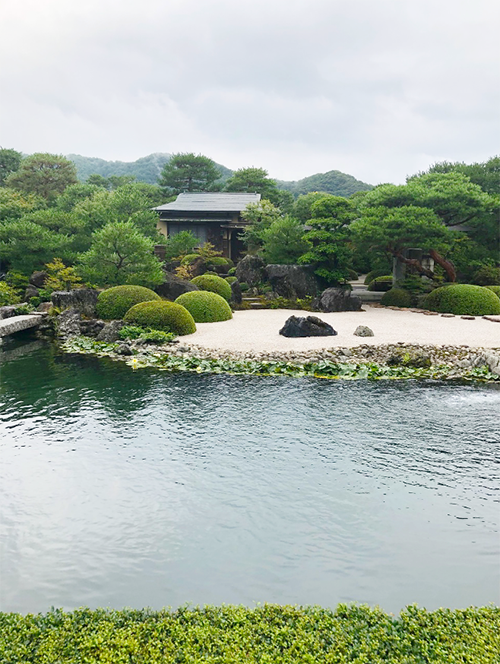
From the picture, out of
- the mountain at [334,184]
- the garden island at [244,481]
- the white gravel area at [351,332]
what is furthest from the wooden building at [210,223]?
the mountain at [334,184]

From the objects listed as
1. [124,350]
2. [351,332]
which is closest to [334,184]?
[351,332]

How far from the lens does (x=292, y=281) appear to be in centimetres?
2702

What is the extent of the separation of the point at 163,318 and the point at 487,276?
19.0m

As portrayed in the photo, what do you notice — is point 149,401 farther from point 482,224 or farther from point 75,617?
point 482,224

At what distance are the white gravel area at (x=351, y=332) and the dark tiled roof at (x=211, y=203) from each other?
1755 cm

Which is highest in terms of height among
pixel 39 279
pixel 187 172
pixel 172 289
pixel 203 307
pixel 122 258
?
pixel 187 172

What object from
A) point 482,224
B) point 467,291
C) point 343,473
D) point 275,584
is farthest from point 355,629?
point 482,224

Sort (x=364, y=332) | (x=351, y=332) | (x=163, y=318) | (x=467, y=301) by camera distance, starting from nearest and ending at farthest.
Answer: (x=364, y=332) → (x=163, y=318) → (x=351, y=332) → (x=467, y=301)

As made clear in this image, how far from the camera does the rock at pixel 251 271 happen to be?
29297 millimetres

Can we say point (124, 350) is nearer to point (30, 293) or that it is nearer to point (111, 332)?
point (111, 332)

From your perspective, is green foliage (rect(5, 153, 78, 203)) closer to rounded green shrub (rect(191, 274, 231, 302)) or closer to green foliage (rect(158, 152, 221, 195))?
green foliage (rect(158, 152, 221, 195))

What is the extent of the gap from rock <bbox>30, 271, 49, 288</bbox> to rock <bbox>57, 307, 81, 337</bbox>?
642cm

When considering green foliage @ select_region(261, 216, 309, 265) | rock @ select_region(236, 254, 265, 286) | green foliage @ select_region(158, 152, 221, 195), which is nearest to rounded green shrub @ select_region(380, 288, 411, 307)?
green foliage @ select_region(261, 216, 309, 265)

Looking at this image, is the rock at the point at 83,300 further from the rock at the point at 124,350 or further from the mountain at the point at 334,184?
the mountain at the point at 334,184
